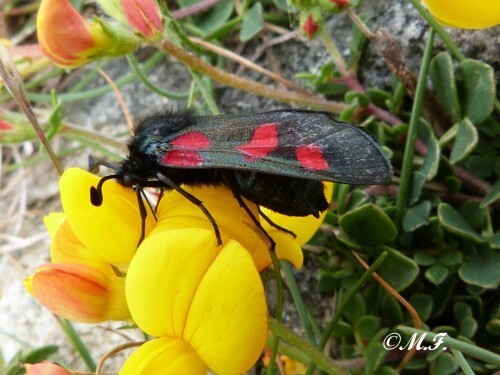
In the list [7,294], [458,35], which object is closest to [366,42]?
[458,35]

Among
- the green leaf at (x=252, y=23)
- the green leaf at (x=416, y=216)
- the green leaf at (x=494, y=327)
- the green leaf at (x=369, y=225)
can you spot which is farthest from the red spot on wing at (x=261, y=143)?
the green leaf at (x=252, y=23)

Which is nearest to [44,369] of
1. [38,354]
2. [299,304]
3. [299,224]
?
[38,354]

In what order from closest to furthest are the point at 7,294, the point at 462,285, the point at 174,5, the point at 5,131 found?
the point at 462,285
the point at 5,131
the point at 7,294
the point at 174,5

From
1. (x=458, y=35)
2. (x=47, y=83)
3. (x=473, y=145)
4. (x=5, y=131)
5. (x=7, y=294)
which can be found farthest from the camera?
(x=47, y=83)

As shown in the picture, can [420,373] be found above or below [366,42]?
below

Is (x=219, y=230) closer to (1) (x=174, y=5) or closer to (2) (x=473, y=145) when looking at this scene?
(2) (x=473, y=145)

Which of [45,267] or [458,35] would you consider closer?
[45,267]

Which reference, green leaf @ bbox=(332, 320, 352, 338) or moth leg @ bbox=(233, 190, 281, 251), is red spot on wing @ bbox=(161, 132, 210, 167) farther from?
green leaf @ bbox=(332, 320, 352, 338)

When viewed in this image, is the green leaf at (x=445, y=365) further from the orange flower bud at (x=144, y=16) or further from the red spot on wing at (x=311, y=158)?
the orange flower bud at (x=144, y=16)

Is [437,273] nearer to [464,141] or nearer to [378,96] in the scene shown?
[464,141]
